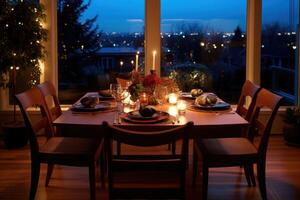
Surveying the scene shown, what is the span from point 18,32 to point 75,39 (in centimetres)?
99

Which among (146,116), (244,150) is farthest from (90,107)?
(244,150)

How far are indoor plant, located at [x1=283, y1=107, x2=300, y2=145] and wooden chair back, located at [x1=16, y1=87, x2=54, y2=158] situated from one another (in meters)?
2.71

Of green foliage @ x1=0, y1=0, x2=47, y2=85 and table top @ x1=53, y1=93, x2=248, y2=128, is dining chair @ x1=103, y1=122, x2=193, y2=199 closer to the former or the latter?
table top @ x1=53, y1=93, x2=248, y2=128

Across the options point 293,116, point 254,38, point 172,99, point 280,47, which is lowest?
point 293,116

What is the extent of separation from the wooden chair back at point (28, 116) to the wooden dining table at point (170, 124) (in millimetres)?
202

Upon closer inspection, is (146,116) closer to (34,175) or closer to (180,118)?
(180,118)

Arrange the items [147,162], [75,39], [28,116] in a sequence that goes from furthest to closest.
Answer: [75,39]
[28,116]
[147,162]

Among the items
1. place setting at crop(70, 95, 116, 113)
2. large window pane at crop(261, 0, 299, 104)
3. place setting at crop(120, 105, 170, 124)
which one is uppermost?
large window pane at crop(261, 0, 299, 104)

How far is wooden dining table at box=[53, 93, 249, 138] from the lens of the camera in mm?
2988

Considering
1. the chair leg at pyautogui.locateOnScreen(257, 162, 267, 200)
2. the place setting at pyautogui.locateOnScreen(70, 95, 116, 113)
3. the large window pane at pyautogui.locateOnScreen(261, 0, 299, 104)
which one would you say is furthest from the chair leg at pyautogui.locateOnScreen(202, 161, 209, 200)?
the large window pane at pyautogui.locateOnScreen(261, 0, 299, 104)

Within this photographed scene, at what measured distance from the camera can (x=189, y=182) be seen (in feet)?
12.8

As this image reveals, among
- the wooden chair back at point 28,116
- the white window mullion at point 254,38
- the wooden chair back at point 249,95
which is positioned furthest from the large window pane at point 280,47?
the wooden chair back at point 28,116

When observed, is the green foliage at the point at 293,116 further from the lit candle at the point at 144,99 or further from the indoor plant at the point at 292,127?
the lit candle at the point at 144,99

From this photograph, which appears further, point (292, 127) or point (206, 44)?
point (206, 44)
